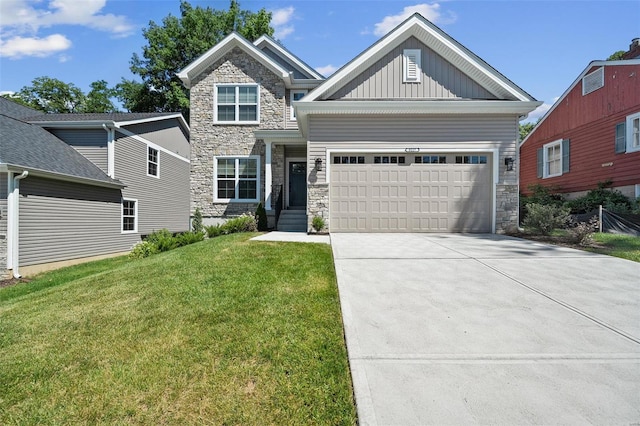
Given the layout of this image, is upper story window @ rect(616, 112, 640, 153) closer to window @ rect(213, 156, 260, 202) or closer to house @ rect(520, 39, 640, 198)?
house @ rect(520, 39, 640, 198)

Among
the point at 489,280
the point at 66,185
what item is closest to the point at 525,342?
the point at 489,280

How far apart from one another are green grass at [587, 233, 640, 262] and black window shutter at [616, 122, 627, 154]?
5.80 metres

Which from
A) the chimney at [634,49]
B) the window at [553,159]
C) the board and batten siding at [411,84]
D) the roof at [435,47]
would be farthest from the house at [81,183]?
the chimney at [634,49]

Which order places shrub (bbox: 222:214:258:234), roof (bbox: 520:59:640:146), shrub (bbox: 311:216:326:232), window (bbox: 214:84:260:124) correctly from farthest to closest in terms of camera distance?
window (bbox: 214:84:260:124) < roof (bbox: 520:59:640:146) < shrub (bbox: 222:214:258:234) < shrub (bbox: 311:216:326:232)

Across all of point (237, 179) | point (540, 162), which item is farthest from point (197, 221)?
point (540, 162)

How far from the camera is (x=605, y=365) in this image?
8.40ft

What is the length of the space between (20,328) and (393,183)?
8.46 metres

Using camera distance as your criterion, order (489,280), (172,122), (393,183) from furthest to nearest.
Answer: (172,122) → (393,183) → (489,280)

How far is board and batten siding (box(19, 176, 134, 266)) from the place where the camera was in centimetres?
966

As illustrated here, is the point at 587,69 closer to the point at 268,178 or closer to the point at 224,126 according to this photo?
the point at 268,178

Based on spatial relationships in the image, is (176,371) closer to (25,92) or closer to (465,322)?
(465,322)

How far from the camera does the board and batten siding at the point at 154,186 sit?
1365 cm

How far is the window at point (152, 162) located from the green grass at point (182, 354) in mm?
11624

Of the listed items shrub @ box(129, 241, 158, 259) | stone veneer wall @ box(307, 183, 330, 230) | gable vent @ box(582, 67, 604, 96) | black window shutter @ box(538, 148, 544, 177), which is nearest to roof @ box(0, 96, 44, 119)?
shrub @ box(129, 241, 158, 259)
